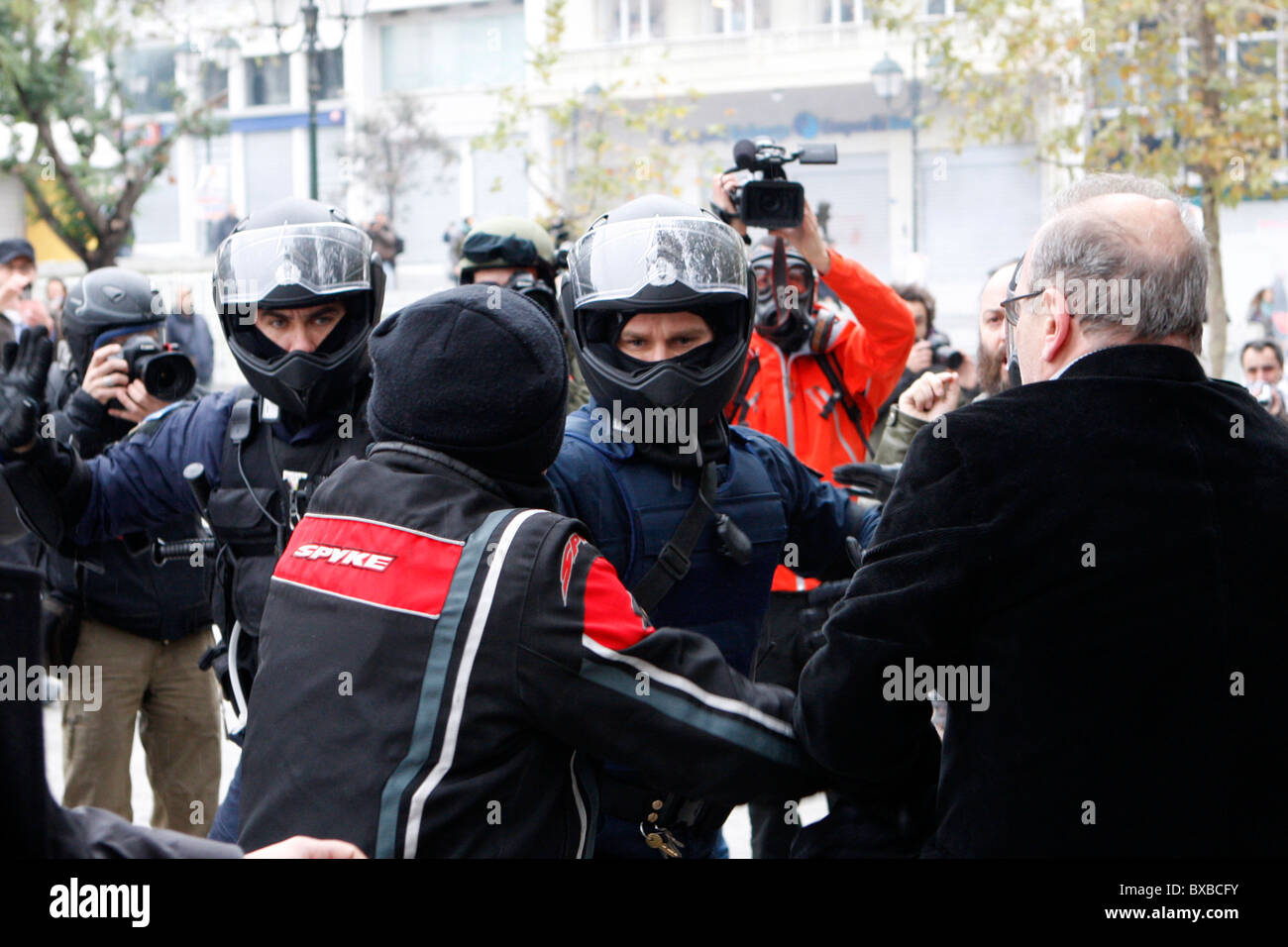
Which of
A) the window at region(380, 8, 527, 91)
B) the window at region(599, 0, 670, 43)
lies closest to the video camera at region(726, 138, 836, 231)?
the window at region(599, 0, 670, 43)

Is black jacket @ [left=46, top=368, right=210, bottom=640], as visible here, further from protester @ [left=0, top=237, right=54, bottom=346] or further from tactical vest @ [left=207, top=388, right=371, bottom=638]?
protester @ [left=0, top=237, right=54, bottom=346]

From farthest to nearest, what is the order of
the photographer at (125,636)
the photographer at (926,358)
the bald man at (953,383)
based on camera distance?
1. the photographer at (926,358)
2. the photographer at (125,636)
3. the bald man at (953,383)

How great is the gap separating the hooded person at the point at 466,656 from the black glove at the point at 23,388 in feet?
4.26

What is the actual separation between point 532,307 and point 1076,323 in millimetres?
789

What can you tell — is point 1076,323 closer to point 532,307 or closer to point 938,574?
point 938,574

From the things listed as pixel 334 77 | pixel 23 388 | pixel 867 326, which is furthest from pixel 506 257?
pixel 334 77

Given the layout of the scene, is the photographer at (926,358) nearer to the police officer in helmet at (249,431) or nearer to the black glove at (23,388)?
the police officer in helmet at (249,431)

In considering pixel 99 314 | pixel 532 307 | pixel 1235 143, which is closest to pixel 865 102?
pixel 1235 143

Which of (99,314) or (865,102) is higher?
(865,102)

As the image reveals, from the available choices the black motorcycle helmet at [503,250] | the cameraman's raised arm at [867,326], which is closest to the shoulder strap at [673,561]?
the cameraman's raised arm at [867,326]

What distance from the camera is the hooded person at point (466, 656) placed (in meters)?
1.80

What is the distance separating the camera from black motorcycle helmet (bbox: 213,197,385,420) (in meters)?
3.05

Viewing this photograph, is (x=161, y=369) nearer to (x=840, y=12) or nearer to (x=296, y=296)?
(x=296, y=296)

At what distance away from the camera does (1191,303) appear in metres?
1.90
